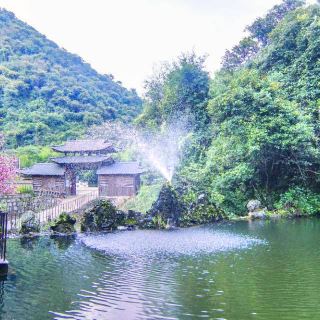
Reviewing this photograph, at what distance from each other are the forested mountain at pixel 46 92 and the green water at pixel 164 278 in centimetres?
4790

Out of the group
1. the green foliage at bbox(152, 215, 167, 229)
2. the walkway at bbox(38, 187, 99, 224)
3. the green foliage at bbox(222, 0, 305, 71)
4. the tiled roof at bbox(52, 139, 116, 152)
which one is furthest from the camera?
the green foliage at bbox(222, 0, 305, 71)

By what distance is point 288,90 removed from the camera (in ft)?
117

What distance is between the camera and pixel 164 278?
11.0 metres

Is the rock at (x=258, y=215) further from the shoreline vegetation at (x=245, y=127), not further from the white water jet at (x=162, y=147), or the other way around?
the white water jet at (x=162, y=147)

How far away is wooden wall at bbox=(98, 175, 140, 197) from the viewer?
41.6 meters

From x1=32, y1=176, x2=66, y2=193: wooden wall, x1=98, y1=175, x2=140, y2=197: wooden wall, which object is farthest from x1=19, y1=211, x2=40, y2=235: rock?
x1=32, y1=176, x2=66, y2=193: wooden wall

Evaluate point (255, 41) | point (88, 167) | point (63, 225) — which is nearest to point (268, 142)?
point (63, 225)

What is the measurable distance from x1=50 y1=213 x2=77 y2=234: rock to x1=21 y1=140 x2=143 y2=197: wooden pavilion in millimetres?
20375

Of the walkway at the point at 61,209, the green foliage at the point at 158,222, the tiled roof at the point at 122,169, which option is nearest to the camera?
the green foliage at the point at 158,222

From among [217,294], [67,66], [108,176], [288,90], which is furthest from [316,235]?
[67,66]

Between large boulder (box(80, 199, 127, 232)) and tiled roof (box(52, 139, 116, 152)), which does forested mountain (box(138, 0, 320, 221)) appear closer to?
large boulder (box(80, 199, 127, 232))

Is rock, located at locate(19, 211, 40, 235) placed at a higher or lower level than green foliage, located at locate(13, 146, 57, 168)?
lower

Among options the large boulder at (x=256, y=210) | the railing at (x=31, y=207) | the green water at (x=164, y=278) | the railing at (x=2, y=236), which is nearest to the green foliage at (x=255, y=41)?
the large boulder at (x=256, y=210)

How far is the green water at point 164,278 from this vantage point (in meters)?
8.37
